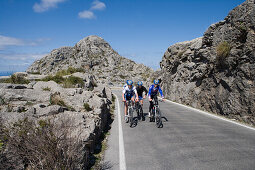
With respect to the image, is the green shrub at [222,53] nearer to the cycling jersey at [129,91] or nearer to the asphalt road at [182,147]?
the asphalt road at [182,147]

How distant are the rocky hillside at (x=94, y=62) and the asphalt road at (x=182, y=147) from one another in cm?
4802

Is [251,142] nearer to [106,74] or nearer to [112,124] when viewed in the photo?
[112,124]

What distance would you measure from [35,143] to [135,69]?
60.3 metres

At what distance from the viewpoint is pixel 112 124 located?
8680mm

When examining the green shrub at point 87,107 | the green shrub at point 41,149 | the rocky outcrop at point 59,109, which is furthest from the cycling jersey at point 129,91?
the green shrub at point 41,149

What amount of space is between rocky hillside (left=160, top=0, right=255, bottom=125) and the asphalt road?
1.92m

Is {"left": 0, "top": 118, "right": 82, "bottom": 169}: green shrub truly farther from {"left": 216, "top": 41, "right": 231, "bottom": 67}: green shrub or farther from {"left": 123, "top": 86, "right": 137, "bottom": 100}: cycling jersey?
{"left": 216, "top": 41, "right": 231, "bottom": 67}: green shrub

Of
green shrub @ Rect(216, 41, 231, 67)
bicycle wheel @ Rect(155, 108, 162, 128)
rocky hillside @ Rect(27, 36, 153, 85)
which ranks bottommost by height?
bicycle wheel @ Rect(155, 108, 162, 128)

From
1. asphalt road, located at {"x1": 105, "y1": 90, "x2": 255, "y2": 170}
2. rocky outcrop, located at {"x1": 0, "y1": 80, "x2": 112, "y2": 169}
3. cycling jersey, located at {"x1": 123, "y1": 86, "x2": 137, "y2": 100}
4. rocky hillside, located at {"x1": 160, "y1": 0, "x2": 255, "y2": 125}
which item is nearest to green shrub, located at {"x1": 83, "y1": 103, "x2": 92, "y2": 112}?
rocky outcrop, located at {"x1": 0, "y1": 80, "x2": 112, "y2": 169}

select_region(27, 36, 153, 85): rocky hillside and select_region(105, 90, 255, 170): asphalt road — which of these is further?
select_region(27, 36, 153, 85): rocky hillside

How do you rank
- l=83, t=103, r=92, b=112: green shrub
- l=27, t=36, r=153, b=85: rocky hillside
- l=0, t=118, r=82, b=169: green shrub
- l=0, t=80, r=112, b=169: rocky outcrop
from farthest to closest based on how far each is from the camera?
l=27, t=36, r=153, b=85: rocky hillside → l=83, t=103, r=92, b=112: green shrub → l=0, t=80, r=112, b=169: rocky outcrop → l=0, t=118, r=82, b=169: green shrub

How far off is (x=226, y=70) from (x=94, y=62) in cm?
5698

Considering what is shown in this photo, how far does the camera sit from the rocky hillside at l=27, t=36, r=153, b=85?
2346 inches

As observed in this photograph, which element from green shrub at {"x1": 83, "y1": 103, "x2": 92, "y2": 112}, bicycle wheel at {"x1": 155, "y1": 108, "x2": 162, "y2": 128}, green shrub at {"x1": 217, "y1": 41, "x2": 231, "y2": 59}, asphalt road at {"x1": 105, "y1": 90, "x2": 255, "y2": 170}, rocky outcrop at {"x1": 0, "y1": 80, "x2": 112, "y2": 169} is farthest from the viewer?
green shrub at {"x1": 217, "y1": 41, "x2": 231, "y2": 59}
